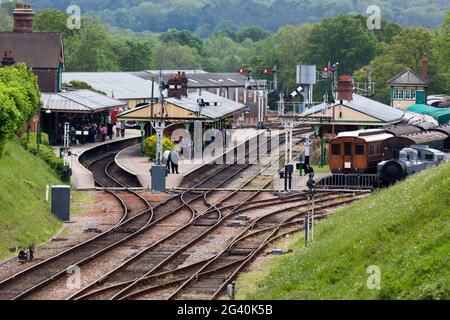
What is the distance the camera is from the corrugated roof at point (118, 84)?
9731cm

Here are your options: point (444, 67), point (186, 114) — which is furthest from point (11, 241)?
point (444, 67)

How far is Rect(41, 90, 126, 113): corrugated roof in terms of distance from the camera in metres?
64.8

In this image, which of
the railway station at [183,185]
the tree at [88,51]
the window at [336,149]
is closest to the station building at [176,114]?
the railway station at [183,185]

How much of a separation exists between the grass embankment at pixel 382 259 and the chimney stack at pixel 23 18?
46.6 m

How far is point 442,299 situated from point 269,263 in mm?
11585

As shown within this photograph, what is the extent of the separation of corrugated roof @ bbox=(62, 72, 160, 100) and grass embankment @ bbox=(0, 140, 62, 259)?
4968 centimetres

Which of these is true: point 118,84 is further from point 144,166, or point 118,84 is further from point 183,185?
point 183,185

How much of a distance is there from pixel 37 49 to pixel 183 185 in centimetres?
2331

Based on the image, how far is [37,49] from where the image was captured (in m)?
70.7

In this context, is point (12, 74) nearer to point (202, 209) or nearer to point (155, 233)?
point (202, 209)

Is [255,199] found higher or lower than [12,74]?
lower

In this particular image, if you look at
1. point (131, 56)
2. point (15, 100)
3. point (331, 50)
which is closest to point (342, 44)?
point (331, 50)

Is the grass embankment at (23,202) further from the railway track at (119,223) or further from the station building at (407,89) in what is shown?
the station building at (407,89)

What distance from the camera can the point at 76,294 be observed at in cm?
2562
